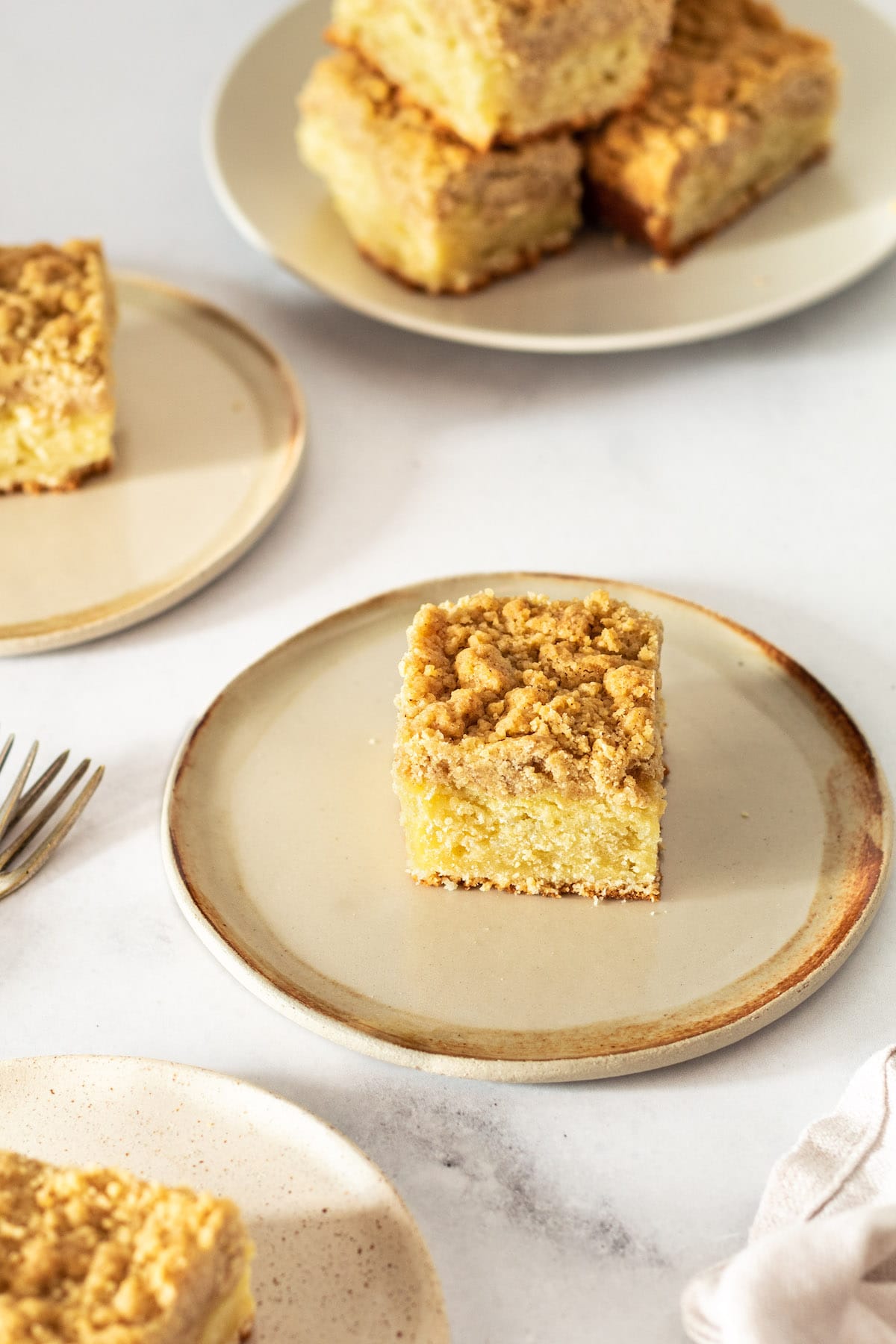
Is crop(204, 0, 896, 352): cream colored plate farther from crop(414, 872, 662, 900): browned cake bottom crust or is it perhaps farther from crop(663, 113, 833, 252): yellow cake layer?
crop(414, 872, 662, 900): browned cake bottom crust

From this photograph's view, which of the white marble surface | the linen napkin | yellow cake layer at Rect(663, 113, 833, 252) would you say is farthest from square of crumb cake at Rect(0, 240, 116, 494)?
the linen napkin

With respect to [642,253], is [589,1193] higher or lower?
lower

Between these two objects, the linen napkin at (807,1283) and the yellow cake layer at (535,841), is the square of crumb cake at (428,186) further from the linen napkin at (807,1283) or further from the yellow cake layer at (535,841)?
the linen napkin at (807,1283)

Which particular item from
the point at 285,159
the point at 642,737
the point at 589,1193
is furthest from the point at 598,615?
the point at 285,159

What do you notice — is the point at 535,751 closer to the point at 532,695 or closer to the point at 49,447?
the point at 532,695

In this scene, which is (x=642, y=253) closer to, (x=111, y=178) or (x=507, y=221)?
(x=507, y=221)

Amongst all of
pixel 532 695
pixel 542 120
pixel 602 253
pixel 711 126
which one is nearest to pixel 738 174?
pixel 711 126
